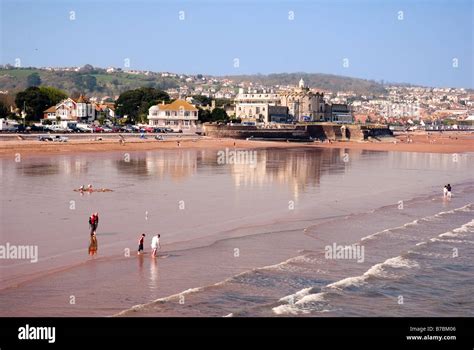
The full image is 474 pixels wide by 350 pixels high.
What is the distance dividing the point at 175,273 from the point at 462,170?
3563cm

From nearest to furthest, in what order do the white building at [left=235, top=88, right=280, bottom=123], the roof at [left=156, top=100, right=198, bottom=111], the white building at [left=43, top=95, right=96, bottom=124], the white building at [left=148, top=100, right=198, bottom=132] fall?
1. the white building at [left=43, top=95, right=96, bottom=124]
2. the roof at [left=156, top=100, right=198, bottom=111]
3. the white building at [left=148, top=100, right=198, bottom=132]
4. the white building at [left=235, top=88, right=280, bottom=123]

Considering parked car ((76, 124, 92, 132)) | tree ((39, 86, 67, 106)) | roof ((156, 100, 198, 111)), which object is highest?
tree ((39, 86, 67, 106))

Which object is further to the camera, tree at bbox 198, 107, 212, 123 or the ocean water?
tree at bbox 198, 107, 212, 123

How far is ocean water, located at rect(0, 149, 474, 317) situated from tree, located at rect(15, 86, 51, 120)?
44942 mm

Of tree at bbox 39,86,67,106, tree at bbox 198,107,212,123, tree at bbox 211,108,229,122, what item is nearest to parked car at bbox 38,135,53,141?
tree at bbox 198,107,212,123

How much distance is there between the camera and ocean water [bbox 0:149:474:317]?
13.2 meters

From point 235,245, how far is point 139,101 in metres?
72.2

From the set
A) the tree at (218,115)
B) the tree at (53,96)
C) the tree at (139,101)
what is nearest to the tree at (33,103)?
the tree at (53,96)

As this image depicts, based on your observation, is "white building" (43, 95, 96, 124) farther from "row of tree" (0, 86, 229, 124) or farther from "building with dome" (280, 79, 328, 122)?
"building with dome" (280, 79, 328, 122)

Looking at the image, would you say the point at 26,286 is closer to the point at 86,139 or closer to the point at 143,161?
the point at 143,161

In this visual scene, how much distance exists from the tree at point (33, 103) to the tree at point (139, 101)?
11.3 metres

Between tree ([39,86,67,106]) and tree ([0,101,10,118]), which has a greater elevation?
tree ([39,86,67,106])

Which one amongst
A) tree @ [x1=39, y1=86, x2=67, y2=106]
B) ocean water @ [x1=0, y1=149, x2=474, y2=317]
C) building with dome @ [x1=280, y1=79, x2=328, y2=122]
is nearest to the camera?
ocean water @ [x1=0, y1=149, x2=474, y2=317]
